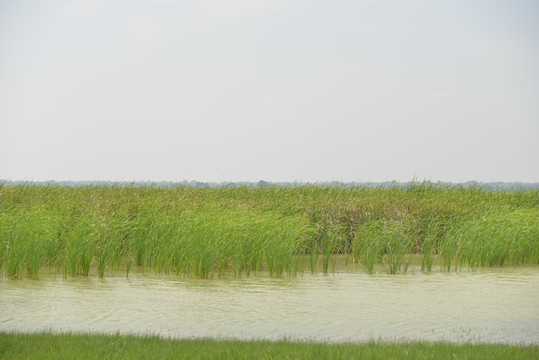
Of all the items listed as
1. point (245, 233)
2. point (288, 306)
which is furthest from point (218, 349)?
point (245, 233)

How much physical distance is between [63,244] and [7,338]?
6348mm

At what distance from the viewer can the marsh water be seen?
319 inches

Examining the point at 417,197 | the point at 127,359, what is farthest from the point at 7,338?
the point at 417,197

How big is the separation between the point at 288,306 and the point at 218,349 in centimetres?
328

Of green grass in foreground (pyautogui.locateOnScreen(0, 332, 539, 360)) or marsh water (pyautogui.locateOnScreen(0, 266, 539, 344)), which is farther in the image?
marsh water (pyautogui.locateOnScreen(0, 266, 539, 344))

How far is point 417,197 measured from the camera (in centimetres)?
2023

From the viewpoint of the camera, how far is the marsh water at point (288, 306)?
26.6 ft

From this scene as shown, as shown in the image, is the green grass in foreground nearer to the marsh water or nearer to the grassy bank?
the marsh water

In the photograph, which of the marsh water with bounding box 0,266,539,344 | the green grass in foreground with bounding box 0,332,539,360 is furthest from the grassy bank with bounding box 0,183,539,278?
the green grass in foreground with bounding box 0,332,539,360

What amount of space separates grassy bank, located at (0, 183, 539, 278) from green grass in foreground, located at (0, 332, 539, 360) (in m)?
5.75

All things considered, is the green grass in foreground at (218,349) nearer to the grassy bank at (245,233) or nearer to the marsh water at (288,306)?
the marsh water at (288,306)

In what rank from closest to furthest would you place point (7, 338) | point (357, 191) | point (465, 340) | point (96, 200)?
point (7, 338)
point (465, 340)
point (96, 200)
point (357, 191)

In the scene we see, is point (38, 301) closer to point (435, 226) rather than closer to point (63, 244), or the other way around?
point (63, 244)

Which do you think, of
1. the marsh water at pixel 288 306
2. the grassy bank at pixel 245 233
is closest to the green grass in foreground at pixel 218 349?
the marsh water at pixel 288 306
